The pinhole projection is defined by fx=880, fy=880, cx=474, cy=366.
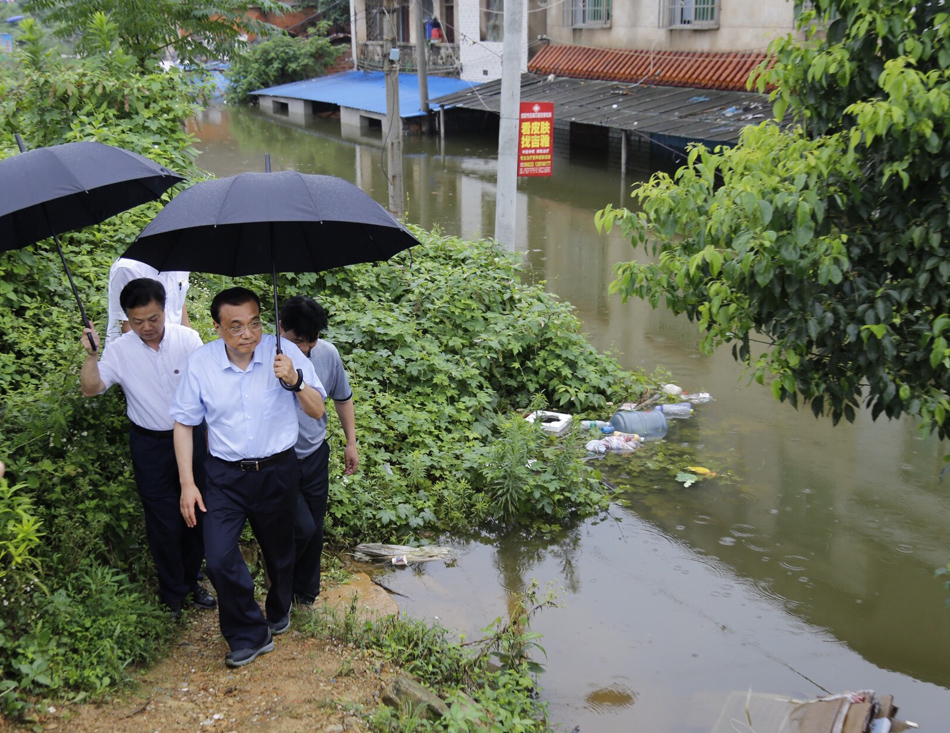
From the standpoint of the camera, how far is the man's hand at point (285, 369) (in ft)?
11.0

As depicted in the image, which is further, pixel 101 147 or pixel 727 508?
pixel 727 508

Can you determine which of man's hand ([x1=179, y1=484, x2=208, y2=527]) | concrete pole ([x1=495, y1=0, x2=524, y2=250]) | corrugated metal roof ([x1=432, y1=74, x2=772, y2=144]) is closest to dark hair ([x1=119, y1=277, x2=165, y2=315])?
man's hand ([x1=179, y1=484, x2=208, y2=527])

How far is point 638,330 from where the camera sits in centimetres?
1030

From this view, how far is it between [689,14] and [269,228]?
705 inches

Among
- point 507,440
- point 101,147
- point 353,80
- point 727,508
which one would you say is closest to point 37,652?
point 101,147

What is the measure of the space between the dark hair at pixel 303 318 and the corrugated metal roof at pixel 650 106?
1296cm

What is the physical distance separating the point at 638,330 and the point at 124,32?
23.4 feet

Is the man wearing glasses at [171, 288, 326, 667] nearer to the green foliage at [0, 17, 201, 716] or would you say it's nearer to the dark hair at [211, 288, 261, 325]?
the dark hair at [211, 288, 261, 325]

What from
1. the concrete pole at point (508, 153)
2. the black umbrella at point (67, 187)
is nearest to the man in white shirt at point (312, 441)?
the black umbrella at point (67, 187)

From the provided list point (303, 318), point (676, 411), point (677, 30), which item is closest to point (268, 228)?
point (303, 318)

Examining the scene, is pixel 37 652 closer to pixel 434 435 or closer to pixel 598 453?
pixel 434 435

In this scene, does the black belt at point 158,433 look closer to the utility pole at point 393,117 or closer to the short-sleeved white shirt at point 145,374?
the short-sleeved white shirt at point 145,374

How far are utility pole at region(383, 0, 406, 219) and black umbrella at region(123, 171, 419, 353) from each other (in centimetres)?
785

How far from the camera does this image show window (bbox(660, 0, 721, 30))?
18.7 metres
